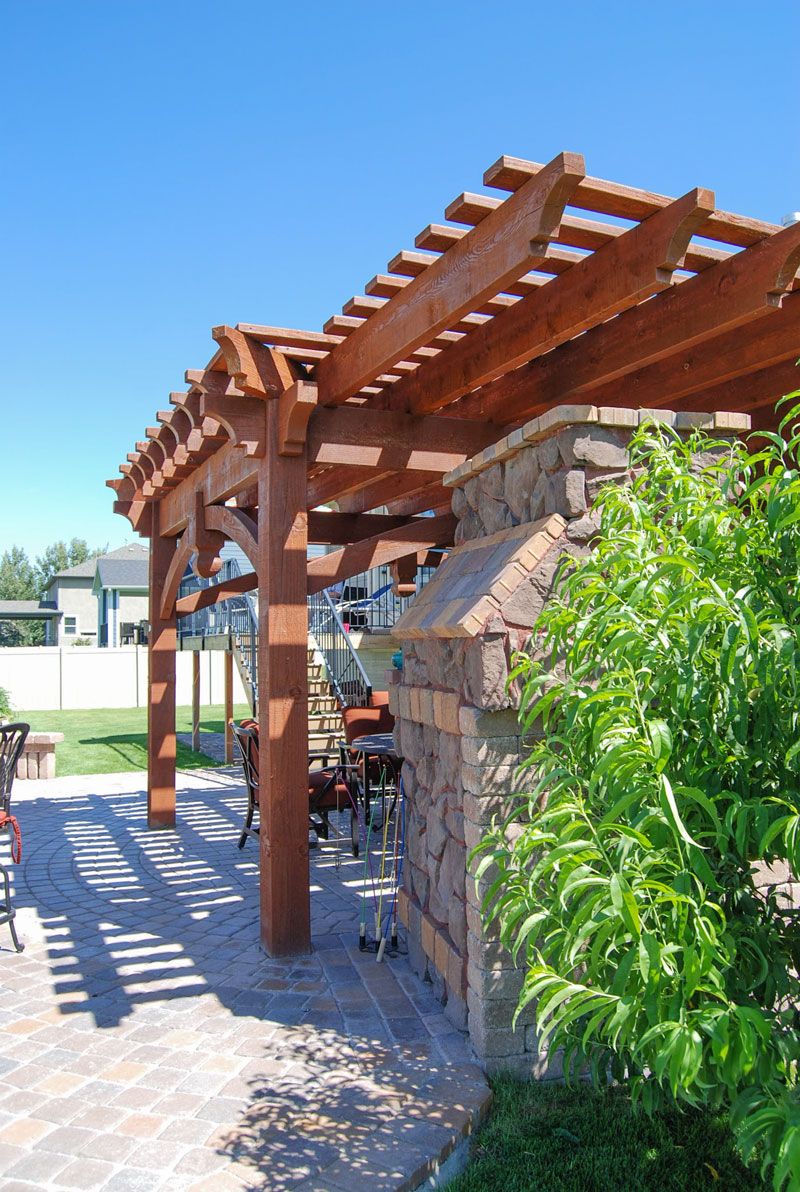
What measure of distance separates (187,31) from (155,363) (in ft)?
59.6

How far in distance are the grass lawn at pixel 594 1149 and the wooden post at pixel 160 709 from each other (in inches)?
214

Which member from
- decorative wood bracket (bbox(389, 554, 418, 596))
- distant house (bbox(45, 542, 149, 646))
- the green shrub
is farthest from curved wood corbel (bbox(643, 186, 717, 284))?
distant house (bbox(45, 542, 149, 646))

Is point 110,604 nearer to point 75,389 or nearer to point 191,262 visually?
point 75,389

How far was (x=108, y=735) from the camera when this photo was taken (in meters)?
16.2

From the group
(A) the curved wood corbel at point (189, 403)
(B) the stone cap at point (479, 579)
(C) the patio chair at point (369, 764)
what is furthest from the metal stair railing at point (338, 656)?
(B) the stone cap at point (479, 579)

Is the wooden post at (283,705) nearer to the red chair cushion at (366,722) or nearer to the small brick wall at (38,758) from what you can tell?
the red chair cushion at (366,722)

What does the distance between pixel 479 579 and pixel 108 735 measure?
14449 millimetres

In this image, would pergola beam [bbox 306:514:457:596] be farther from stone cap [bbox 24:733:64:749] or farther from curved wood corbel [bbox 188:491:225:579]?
stone cap [bbox 24:733:64:749]

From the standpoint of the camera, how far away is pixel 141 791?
10.1 meters

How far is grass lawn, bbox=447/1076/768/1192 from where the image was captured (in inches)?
95.3

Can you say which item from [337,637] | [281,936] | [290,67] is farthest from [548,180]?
[337,637]

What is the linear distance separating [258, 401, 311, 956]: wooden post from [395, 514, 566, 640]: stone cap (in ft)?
2.94

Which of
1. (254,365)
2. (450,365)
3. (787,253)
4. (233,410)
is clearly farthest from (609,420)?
(233,410)

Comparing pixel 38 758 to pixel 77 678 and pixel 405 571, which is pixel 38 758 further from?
pixel 77 678
